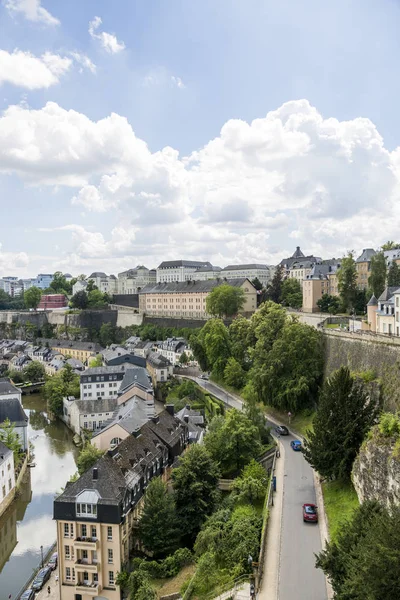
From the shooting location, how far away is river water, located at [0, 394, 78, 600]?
957 inches

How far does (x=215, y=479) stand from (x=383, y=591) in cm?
1291

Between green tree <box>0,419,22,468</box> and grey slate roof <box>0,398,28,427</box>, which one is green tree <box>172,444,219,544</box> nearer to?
green tree <box>0,419,22,468</box>

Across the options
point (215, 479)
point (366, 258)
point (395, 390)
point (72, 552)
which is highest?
point (366, 258)

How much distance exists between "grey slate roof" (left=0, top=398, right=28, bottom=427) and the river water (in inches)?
136

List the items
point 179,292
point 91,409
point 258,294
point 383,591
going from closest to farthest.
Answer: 1. point 383,591
2. point 91,409
3. point 258,294
4. point 179,292

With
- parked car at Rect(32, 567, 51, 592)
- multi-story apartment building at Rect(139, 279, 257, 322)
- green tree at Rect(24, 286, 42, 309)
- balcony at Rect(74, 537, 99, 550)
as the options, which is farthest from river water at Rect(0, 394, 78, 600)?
green tree at Rect(24, 286, 42, 309)

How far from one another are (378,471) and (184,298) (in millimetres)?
75022

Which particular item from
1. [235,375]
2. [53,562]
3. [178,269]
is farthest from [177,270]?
[53,562]

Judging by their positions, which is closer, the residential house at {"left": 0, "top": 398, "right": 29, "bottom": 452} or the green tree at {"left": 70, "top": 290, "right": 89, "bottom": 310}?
the residential house at {"left": 0, "top": 398, "right": 29, "bottom": 452}

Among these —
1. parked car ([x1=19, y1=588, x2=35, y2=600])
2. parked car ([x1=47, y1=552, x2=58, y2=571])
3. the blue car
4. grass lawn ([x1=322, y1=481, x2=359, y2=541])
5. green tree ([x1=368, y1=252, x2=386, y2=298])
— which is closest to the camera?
grass lawn ([x1=322, y1=481, x2=359, y2=541])

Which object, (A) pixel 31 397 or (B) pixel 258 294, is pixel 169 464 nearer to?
(A) pixel 31 397

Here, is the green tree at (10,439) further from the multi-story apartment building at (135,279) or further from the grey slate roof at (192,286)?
the multi-story apartment building at (135,279)

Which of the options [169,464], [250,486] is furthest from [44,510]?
[250,486]

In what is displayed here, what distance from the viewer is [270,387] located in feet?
115
